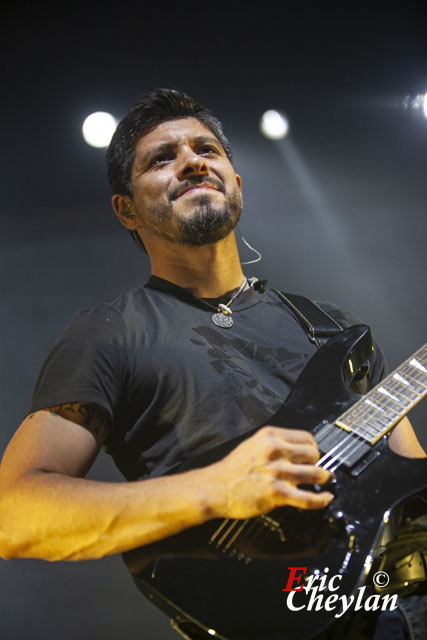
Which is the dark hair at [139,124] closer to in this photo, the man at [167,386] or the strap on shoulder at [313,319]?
the man at [167,386]

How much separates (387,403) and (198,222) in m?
0.86

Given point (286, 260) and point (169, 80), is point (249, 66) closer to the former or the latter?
A: point (169, 80)

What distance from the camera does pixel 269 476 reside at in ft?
3.29

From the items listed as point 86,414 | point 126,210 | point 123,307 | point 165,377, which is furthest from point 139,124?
point 86,414

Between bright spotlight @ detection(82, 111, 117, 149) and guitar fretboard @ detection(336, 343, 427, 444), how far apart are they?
1.73 metres

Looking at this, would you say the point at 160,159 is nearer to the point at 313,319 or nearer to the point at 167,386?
the point at 313,319

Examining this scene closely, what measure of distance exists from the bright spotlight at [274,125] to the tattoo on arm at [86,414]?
191cm

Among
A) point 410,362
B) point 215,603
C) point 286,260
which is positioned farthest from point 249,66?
point 215,603

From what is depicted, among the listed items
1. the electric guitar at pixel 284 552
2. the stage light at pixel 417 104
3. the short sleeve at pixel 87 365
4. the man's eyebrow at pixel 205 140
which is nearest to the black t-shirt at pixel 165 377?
the short sleeve at pixel 87 365

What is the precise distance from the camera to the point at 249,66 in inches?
104

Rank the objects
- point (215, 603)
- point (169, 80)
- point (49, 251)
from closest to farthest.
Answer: point (215, 603)
point (49, 251)
point (169, 80)

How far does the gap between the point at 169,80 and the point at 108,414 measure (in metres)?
1.86

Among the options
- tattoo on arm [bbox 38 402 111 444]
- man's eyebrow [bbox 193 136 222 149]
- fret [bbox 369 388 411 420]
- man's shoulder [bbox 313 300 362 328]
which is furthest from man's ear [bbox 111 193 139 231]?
fret [bbox 369 388 411 420]

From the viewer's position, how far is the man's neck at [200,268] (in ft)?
5.94
